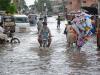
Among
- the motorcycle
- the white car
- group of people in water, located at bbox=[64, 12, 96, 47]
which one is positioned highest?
group of people in water, located at bbox=[64, 12, 96, 47]

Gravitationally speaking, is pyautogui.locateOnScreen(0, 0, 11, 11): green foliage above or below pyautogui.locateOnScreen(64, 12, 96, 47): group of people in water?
below

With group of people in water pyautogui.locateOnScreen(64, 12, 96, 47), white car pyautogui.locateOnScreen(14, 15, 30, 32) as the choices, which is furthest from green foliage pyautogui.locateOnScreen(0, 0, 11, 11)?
group of people in water pyautogui.locateOnScreen(64, 12, 96, 47)

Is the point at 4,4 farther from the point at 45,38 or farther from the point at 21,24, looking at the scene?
the point at 45,38

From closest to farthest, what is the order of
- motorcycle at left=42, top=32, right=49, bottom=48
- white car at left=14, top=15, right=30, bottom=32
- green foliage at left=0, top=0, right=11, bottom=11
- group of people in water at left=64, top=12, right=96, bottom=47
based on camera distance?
group of people in water at left=64, top=12, right=96, bottom=47 → motorcycle at left=42, top=32, right=49, bottom=48 → white car at left=14, top=15, right=30, bottom=32 → green foliage at left=0, top=0, right=11, bottom=11

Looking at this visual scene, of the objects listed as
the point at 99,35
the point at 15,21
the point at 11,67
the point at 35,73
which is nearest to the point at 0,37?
the point at 99,35

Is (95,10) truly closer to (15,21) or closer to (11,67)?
(15,21)

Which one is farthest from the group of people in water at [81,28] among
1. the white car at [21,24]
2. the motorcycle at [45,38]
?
the white car at [21,24]

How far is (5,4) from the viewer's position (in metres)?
62.5

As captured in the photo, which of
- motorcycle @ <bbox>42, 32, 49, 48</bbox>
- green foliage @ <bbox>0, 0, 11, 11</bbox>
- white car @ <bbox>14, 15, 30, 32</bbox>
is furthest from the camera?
green foliage @ <bbox>0, 0, 11, 11</bbox>

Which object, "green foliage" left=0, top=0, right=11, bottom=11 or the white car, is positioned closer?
the white car

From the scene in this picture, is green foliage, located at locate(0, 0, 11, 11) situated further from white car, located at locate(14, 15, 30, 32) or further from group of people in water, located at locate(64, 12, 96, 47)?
group of people in water, located at locate(64, 12, 96, 47)

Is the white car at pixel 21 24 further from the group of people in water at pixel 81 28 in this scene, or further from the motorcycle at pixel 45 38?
the group of people in water at pixel 81 28

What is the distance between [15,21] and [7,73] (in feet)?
102

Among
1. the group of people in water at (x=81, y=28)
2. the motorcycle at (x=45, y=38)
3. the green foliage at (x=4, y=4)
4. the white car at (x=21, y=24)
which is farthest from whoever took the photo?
the green foliage at (x=4, y=4)
